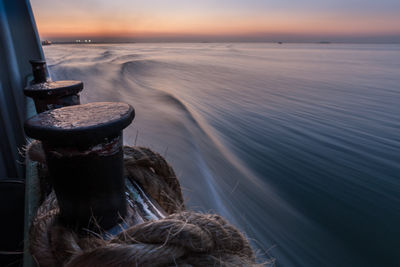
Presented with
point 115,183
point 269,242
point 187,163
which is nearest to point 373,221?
point 269,242

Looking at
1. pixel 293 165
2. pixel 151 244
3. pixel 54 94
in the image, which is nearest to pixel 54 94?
pixel 54 94

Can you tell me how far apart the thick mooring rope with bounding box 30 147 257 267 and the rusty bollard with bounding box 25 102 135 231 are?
0.17 ft

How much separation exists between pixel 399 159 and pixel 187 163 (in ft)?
10.5

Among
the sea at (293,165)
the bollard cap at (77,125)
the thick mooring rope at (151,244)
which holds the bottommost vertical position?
the sea at (293,165)

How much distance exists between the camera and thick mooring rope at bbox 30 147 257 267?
1.61ft

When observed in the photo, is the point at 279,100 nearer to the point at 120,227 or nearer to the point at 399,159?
the point at 399,159

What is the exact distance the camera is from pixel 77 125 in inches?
20.5

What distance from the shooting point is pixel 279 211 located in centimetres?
288

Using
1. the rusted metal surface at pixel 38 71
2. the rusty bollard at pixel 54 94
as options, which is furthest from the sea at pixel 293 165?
the rusted metal surface at pixel 38 71

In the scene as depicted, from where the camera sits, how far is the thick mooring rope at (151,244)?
1.61 feet

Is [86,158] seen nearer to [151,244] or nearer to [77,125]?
[77,125]

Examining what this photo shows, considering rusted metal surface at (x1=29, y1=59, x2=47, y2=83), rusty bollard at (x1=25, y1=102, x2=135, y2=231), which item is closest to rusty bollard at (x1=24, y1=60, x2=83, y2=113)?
rusty bollard at (x1=25, y1=102, x2=135, y2=231)

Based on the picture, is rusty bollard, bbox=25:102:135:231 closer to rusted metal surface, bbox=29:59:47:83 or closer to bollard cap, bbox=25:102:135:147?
bollard cap, bbox=25:102:135:147

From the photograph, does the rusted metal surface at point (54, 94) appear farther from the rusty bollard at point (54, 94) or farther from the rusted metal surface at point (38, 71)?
the rusted metal surface at point (38, 71)
